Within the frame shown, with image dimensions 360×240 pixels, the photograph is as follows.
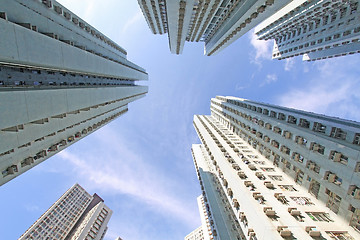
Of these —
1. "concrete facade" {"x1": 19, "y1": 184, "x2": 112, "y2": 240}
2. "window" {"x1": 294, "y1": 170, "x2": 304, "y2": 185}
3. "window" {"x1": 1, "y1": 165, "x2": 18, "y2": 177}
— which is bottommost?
"concrete facade" {"x1": 19, "y1": 184, "x2": 112, "y2": 240}

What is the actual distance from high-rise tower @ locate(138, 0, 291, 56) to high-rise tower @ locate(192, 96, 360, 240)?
20196 mm

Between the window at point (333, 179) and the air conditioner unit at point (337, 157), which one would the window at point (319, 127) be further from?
the window at point (333, 179)

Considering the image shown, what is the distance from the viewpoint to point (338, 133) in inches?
840

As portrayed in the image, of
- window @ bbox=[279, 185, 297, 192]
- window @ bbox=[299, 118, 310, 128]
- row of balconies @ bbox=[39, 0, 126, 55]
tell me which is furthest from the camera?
row of balconies @ bbox=[39, 0, 126, 55]

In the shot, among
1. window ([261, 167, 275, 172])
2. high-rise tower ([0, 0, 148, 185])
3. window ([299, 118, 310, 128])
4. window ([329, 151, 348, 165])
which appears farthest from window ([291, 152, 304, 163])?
high-rise tower ([0, 0, 148, 185])

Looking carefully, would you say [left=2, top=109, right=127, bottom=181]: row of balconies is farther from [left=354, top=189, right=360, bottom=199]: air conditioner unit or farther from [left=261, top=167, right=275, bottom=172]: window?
[left=354, top=189, right=360, bottom=199]: air conditioner unit

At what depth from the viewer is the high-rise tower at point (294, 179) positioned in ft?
59.1

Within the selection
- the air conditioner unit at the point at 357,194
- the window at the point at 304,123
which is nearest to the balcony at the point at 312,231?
the air conditioner unit at the point at 357,194

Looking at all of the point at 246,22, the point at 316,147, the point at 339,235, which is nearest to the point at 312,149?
A: the point at 316,147

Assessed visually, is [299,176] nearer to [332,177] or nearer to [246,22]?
[332,177]

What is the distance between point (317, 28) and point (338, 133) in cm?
6425

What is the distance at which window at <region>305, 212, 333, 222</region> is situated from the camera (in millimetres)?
19703

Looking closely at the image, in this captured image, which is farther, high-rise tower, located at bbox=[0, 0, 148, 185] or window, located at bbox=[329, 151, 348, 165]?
window, located at bbox=[329, 151, 348, 165]

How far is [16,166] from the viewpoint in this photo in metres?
21.5
